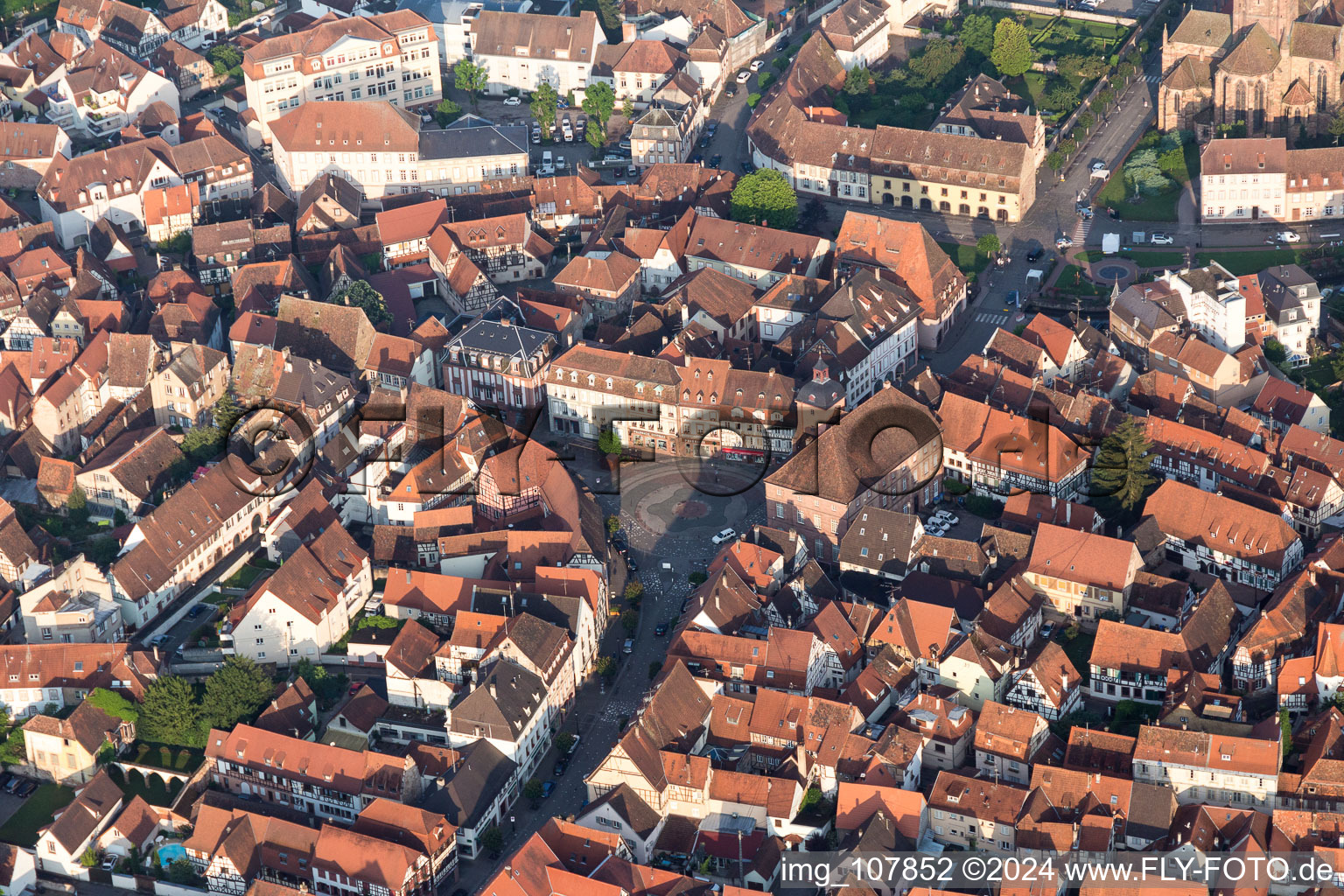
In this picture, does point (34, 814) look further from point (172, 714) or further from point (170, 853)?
point (170, 853)

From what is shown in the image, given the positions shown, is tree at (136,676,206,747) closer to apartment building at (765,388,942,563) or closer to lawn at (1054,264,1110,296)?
apartment building at (765,388,942,563)

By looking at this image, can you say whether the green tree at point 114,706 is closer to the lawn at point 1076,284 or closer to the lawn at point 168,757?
the lawn at point 168,757

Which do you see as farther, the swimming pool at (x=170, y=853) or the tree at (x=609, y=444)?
the tree at (x=609, y=444)

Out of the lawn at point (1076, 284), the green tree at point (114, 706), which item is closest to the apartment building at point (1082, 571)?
the lawn at point (1076, 284)

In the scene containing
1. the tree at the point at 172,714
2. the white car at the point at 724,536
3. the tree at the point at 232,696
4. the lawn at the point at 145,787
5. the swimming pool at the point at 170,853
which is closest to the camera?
the swimming pool at the point at 170,853

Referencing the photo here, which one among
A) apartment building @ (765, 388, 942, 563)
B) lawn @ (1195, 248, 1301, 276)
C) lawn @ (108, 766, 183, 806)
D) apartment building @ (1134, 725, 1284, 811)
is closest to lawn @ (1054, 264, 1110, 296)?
lawn @ (1195, 248, 1301, 276)

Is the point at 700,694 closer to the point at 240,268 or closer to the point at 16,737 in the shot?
the point at 16,737

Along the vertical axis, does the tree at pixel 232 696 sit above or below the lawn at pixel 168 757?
above
